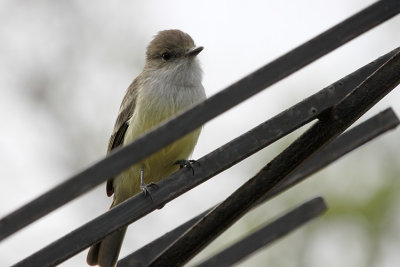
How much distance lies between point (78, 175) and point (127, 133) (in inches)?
134

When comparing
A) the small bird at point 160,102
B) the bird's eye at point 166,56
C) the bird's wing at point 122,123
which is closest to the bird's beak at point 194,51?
the small bird at point 160,102

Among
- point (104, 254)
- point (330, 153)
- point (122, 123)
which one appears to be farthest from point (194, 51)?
point (330, 153)

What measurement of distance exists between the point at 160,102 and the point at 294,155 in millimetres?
2817

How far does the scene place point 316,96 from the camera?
309 centimetres

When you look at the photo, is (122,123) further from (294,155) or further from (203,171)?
(294,155)

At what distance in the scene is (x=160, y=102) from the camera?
5812mm

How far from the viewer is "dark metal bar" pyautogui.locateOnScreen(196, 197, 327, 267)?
411 centimetres

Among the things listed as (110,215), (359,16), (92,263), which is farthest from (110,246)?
(359,16)

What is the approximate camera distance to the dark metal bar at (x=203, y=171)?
9.73ft

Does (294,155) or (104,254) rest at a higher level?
(104,254)

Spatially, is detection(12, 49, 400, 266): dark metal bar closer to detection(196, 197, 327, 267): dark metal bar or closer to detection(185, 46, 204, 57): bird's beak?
detection(196, 197, 327, 267): dark metal bar

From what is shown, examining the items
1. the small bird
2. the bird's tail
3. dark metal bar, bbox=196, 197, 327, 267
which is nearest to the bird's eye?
the small bird

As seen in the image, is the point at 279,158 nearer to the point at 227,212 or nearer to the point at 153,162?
the point at 227,212

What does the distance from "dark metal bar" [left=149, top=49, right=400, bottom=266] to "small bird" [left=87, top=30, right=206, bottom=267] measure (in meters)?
2.05
